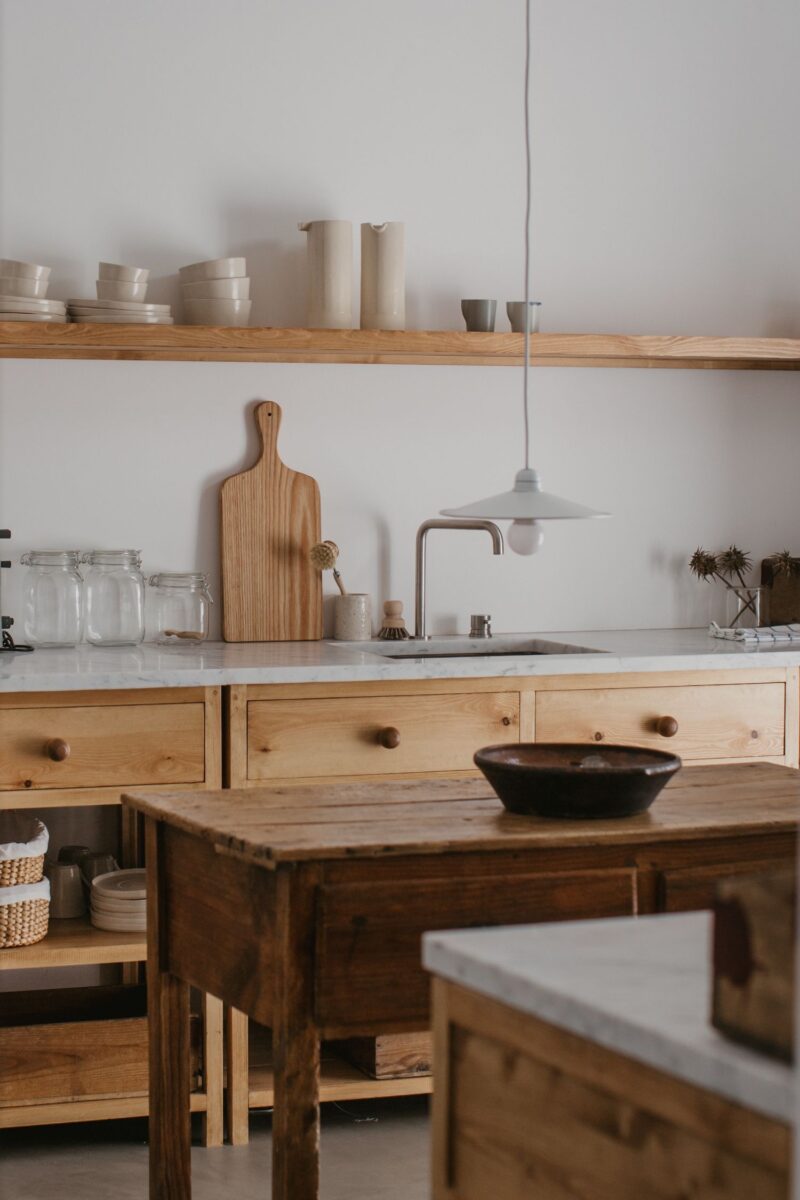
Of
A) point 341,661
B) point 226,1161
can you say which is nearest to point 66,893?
point 226,1161

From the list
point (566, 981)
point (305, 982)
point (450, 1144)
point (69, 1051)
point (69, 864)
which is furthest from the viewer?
point (69, 864)

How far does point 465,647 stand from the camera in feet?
13.1

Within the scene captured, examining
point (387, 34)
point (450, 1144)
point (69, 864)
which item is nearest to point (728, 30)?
point (387, 34)

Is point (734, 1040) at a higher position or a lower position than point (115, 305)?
lower

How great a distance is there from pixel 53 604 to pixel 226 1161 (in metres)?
1.34

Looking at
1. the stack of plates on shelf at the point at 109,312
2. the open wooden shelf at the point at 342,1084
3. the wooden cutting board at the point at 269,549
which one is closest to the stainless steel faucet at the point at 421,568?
the wooden cutting board at the point at 269,549

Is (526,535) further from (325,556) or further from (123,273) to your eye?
(123,273)

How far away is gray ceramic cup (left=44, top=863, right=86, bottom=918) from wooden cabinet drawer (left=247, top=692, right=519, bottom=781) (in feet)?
1.59

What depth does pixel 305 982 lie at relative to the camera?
81.1 inches

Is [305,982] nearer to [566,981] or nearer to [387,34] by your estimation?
[566,981]

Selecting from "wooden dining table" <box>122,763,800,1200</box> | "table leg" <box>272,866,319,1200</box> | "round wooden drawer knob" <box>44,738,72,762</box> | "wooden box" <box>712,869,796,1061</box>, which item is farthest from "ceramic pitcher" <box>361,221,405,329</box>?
"wooden box" <box>712,869,796,1061</box>

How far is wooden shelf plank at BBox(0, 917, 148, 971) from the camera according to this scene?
3.16 meters

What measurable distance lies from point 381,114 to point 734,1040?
3344mm

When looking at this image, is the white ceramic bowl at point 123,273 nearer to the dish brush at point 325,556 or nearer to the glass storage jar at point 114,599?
the glass storage jar at point 114,599
